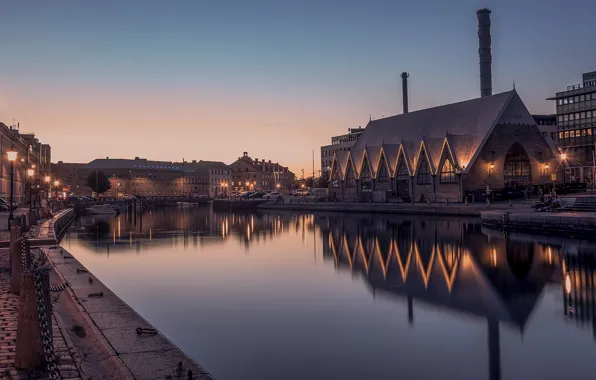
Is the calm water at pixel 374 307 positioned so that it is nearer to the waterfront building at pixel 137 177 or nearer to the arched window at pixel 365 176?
the arched window at pixel 365 176

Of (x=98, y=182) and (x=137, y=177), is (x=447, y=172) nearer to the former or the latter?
(x=98, y=182)

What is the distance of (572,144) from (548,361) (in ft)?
315

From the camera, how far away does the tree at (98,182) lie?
461ft

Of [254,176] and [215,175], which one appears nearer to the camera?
[215,175]

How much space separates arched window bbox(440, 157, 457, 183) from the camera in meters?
70.7

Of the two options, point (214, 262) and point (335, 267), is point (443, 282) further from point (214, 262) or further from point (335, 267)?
point (214, 262)

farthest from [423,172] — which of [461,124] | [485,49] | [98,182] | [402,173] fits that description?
[98,182]

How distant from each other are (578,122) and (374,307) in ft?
305

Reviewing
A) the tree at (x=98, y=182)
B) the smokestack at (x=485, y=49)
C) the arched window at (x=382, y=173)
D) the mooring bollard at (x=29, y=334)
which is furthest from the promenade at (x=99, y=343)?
the tree at (x=98, y=182)

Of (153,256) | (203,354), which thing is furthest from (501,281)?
(153,256)

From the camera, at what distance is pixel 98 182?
466 feet

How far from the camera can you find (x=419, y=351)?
11.0 m

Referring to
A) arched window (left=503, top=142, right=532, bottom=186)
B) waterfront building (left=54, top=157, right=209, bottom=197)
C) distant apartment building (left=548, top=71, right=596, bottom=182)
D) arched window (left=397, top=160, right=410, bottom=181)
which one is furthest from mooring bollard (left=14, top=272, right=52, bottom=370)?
waterfront building (left=54, top=157, right=209, bottom=197)

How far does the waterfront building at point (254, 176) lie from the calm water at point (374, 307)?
497 feet
